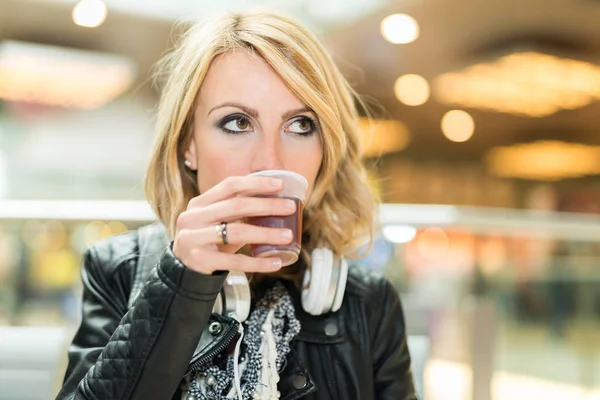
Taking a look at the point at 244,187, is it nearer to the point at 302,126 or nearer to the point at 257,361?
the point at 302,126

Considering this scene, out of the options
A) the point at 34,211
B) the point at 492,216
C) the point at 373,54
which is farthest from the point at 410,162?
the point at 34,211

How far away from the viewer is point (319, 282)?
1185 mm

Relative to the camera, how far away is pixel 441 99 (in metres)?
8.54

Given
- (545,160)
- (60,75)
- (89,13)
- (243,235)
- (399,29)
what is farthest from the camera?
(545,160)

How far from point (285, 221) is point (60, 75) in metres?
6.55

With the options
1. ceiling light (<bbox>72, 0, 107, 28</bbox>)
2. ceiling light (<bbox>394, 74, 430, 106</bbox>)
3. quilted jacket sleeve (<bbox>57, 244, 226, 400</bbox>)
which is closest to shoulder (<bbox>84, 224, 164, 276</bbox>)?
quilted jacket sleeve (<bbox>57, 244, 226, 400</bbox>)

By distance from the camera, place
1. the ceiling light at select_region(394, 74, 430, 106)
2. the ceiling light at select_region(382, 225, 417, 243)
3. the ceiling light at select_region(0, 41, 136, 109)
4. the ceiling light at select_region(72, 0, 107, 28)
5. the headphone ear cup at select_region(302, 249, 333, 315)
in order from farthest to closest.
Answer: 1. the ceiling light at select_region(394, 74, 430, 106)
2. the ceiling light at select_region(0, 41, 136, 109)
3. the ceiling light at select_region(72, 0, 107, 28)
4. the ceiling light at select_region(382, 225, 417, 243)
5. the headphone ear cup at select_region(302, 249, 333, 315)

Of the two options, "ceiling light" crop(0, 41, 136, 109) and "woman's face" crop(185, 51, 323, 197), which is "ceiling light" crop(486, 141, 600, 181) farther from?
"woman's face" crop(185, 51, 323, 197)

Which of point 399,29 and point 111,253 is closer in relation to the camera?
point 111,253

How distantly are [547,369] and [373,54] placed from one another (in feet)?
13.6

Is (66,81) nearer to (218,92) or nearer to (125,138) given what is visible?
(125,138)

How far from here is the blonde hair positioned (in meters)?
1.13

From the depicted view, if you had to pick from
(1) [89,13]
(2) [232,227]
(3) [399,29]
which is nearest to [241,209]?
(2) [232,227]

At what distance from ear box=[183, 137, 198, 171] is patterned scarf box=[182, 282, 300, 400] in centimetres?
31
